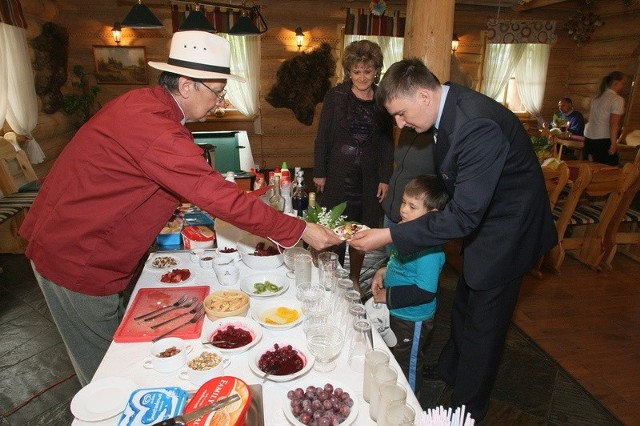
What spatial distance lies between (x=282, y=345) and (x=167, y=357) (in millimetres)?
389

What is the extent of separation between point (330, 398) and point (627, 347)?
3.02 meters

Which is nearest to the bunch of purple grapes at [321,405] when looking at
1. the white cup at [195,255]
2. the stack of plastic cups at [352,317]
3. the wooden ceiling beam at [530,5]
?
the stack of plastic cups at [352,317]

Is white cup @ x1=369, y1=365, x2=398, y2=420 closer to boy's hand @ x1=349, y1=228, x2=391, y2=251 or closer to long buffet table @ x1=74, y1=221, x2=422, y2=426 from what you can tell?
long buffet table @ x1=74, y1=221, x2=422, y2=426

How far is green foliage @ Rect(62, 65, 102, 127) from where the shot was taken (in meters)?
7.08

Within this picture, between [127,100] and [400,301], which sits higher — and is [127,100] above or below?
above

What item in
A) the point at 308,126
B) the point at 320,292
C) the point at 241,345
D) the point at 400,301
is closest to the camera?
the point at 241,345

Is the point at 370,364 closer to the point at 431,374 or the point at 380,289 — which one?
the point at 380,289

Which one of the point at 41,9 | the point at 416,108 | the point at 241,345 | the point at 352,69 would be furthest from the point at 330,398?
the point at 41,9

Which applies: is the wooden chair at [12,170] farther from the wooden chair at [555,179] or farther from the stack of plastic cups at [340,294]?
the wooden chair at [555,179]

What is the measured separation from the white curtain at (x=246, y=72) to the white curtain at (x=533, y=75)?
19.4 feet

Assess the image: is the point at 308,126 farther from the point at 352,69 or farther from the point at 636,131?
the point at 636,131

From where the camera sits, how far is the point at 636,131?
8.12 m

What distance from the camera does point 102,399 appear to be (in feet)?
4.27

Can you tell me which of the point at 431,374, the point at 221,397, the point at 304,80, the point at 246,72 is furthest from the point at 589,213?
the point at 246,72
